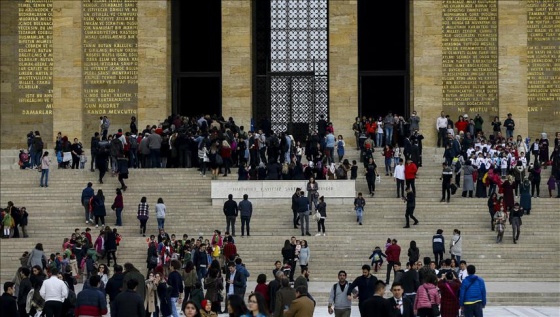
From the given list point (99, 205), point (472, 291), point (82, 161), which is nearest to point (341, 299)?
point (472, 291)

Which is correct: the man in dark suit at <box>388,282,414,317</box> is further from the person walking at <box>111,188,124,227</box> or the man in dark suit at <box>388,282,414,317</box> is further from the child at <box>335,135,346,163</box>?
the child at <box>335,135,346,163</box>

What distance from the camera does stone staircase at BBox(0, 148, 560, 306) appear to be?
37.1m

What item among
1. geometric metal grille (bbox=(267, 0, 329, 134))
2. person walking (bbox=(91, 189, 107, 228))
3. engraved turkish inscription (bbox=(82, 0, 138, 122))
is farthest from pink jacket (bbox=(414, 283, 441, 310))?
geometric metal grille (bbox=(267, 0, 329, 134))

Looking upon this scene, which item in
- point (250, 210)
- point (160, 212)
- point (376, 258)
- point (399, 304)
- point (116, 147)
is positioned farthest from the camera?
point (116, 147)

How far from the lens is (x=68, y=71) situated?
1986 inches

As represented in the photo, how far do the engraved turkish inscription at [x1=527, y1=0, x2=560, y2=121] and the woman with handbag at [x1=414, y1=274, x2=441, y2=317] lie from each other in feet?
88.5

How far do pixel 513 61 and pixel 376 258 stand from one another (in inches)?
648

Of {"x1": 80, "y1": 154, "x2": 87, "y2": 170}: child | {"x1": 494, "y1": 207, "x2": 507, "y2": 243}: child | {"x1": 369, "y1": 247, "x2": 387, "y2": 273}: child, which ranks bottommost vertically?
{"x1": 369, "y1": 247, "x2": 387, "y2": 273}: child

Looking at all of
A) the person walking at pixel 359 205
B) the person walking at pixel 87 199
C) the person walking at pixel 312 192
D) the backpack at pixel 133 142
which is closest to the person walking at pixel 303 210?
the person walking at pixel 312 192

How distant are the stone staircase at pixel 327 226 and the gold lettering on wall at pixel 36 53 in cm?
671

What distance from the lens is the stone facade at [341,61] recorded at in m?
49.9

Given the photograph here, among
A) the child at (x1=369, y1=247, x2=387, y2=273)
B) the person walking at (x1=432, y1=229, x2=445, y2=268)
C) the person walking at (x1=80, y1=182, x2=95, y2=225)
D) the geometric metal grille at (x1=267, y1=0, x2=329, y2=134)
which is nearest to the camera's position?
the child at (x1=369, y1=247, x2=387, y2=273)

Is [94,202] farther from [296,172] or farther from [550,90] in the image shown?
[550,90]

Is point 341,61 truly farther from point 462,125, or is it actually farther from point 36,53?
point 36,53
